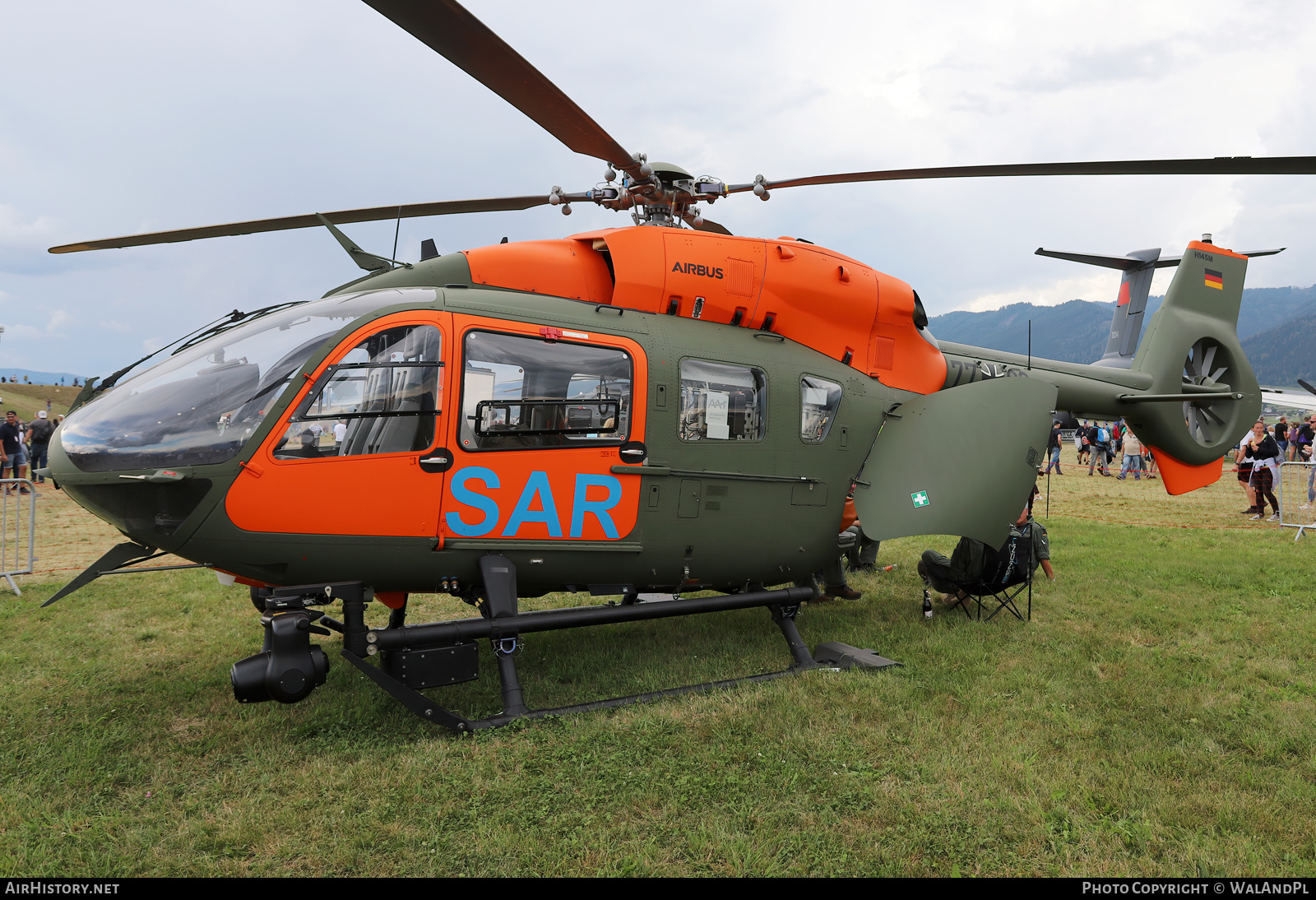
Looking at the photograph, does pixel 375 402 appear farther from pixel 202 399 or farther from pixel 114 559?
pixel 114 559

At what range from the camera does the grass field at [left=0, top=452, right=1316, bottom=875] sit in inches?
135

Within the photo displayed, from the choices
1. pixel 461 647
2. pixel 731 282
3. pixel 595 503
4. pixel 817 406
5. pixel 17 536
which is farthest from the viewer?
pixel 17 536

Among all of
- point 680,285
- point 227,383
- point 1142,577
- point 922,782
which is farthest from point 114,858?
point 1142,577

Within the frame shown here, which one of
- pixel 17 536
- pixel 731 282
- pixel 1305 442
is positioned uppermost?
pixel 731 282

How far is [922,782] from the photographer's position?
4086 millimetres

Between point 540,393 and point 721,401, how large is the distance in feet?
4.86

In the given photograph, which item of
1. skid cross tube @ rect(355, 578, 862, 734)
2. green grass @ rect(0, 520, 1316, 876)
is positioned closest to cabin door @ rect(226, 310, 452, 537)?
skid cross tube @ rect(355, 578, 862, 734)

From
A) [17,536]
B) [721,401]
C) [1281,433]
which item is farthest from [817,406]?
[1281,433]

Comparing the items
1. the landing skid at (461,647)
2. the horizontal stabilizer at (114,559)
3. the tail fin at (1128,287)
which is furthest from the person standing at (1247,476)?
the horizontal stabilizer at (114,559)

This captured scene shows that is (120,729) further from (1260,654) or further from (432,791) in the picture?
(1260,654)

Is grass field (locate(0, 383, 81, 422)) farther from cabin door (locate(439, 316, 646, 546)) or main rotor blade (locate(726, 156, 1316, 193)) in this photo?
main rotor blade (locate(726, 156, 1316, 193))

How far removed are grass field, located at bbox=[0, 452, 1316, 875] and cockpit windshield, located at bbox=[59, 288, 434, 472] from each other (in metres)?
1.78

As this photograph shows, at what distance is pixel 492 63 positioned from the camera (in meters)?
4.27

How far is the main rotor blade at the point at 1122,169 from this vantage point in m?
5.36
